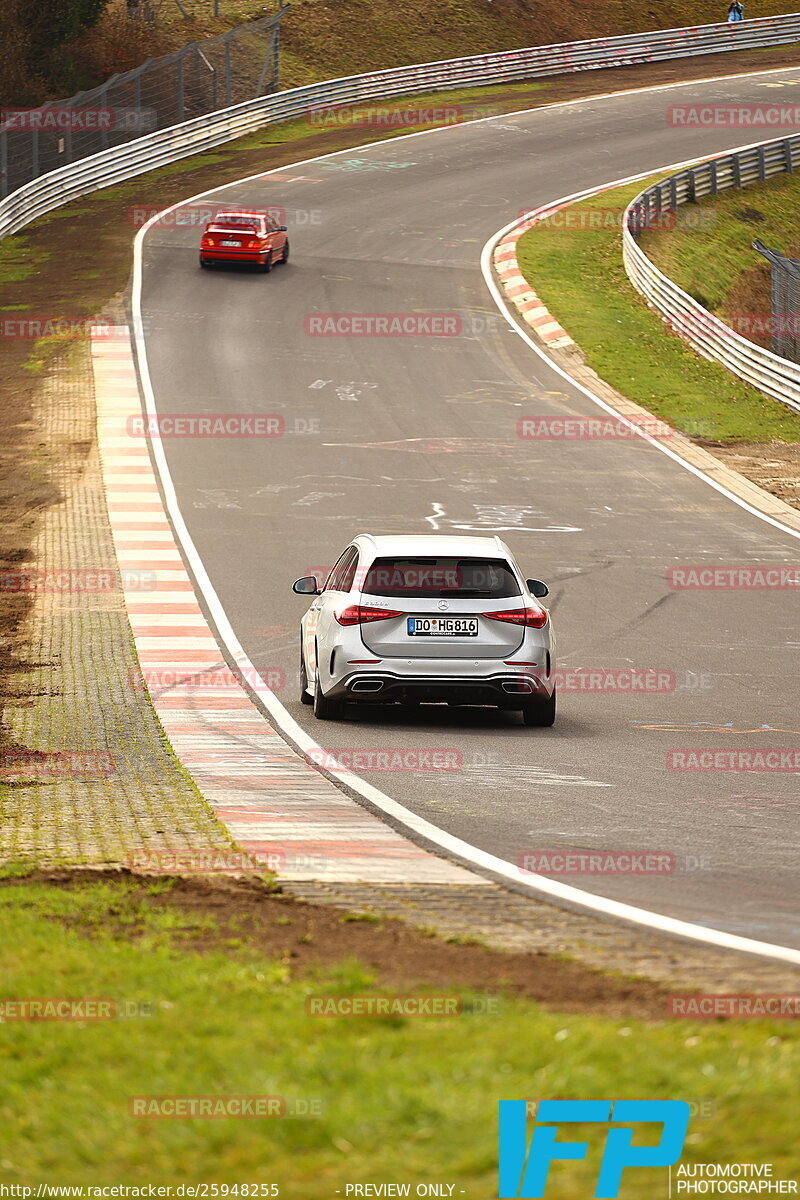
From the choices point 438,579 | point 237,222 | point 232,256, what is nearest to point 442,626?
point 438,579

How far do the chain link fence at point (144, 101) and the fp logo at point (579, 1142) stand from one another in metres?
43.9

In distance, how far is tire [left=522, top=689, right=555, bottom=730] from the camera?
1296 cm

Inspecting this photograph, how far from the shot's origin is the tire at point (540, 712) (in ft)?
42.5

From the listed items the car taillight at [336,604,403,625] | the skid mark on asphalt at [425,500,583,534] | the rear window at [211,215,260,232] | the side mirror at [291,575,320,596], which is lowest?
the skid mark on asphalt at [425,500,583,534]

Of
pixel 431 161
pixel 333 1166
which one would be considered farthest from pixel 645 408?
pixel 333 1166

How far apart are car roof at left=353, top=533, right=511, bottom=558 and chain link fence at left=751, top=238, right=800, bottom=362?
28.5 meters

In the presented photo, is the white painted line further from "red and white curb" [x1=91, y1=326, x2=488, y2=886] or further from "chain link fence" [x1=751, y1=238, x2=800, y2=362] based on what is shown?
"chain link fence" [x1=751, y1=238, x2=800, y2=362]

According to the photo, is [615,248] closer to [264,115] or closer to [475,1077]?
[264,115]

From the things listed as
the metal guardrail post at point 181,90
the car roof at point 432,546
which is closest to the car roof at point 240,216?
the metal guardrail post at point 181,90

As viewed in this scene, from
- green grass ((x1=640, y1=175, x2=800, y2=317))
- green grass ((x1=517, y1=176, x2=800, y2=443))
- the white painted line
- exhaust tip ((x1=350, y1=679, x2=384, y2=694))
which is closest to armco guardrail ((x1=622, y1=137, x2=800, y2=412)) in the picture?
green grass ((x1=517, y1=176, x2=800, y2=443))

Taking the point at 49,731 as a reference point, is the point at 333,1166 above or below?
above

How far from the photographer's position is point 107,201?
1941 inches

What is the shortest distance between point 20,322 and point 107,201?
14830 mm

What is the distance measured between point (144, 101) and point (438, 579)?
46.1 meters
